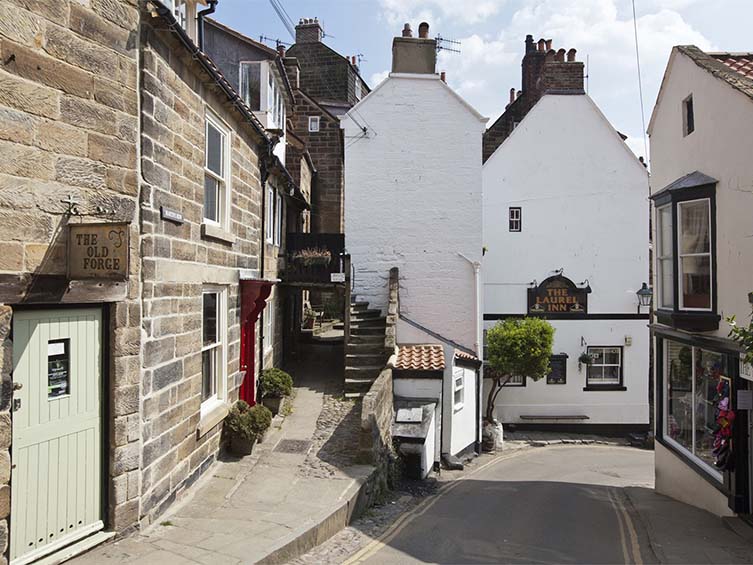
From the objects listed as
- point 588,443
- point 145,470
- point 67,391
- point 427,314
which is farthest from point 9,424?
point 588,443

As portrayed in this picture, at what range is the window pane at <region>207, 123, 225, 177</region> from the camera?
28.7 feet

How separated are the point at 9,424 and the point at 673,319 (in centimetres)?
1046

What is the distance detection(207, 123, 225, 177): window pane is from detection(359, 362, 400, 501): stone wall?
443 centimetres

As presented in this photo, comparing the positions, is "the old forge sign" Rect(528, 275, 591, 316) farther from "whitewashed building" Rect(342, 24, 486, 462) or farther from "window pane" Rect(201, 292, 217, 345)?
"window pane" Rect(201, 292, 217, 345)

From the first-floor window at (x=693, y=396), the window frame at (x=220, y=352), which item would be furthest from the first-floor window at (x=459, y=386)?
the window frame at (x=220, y=352)

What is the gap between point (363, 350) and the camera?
49.6ft

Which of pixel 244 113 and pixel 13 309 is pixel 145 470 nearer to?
pixel 13 309

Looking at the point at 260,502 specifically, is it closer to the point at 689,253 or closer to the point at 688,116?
the point at 689,253

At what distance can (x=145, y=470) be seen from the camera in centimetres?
636

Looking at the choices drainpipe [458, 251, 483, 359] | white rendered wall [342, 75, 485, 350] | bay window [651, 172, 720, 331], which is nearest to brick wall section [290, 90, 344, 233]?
white rendered wall [342, 75, 485, 350]

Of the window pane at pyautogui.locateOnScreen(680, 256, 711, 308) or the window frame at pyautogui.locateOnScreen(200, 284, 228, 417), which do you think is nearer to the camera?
the window frame at pyautogui.locateOnScreen(200, 284, 228, 417)

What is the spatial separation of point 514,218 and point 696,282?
1089cm

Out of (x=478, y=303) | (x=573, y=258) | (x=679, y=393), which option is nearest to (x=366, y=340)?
(x=478, y=303)

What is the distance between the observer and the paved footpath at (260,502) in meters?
5.84
